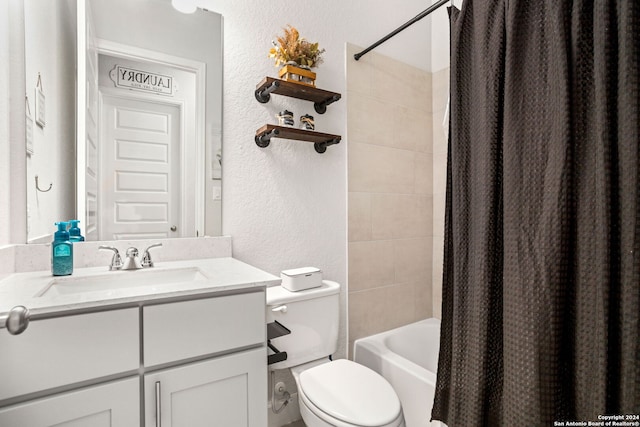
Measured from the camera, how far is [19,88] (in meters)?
1.17

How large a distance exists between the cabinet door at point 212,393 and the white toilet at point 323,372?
0.26m

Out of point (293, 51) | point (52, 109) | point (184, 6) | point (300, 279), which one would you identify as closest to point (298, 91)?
point (293, 51)

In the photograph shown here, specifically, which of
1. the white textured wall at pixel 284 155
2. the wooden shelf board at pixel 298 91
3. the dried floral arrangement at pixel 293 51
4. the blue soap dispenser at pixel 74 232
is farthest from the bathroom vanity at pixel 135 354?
the dried floral arrangement at pixel 293 51

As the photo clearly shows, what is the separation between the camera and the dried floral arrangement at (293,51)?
1.57m

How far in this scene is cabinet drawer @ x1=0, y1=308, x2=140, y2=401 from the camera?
76cm

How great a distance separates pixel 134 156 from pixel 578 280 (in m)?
1.58

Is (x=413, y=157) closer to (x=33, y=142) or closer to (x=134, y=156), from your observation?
(x=134, y=156)

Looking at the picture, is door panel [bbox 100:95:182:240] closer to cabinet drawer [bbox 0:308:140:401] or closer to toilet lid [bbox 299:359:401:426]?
cabinet drawer [bbox 0:308:140:401]

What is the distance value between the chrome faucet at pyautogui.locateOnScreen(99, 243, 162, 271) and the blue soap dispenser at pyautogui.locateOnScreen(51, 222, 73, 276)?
0.14 metres

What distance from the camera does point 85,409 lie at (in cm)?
83

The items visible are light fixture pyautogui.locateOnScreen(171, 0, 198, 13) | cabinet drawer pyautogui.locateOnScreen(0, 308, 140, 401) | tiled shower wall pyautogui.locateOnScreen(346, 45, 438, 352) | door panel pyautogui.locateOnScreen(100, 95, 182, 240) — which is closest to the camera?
cabinet drawer pyautogui.locateOnScreen(0, 308, 140, 401)

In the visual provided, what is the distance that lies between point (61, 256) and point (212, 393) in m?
0.67

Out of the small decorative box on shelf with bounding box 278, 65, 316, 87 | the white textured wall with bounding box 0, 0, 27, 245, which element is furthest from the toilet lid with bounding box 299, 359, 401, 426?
the small decorative box on shelf with bounding box 278, 65, 316, 87

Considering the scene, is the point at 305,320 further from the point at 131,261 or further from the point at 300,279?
the point at 131,261
